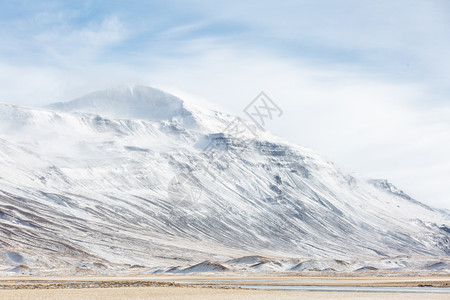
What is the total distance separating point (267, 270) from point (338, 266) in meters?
20.6

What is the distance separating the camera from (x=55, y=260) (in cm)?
19425

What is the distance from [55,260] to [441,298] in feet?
527

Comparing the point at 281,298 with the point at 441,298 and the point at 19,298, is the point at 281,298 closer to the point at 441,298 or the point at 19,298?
the point at 441,298

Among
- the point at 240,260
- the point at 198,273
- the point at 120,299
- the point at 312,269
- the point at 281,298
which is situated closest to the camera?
the point at 120,299

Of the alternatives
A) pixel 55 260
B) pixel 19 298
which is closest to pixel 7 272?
pixel 55 260

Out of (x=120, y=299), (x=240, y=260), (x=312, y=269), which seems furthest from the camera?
(x=240, y=260)

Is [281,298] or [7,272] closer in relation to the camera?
[281,298]

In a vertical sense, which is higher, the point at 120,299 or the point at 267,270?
the point at 120,299

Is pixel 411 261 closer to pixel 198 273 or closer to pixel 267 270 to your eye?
pixel 267 270

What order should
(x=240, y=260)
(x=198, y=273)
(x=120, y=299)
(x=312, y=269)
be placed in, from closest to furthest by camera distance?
(x=120, y=299)
(x=198, y=273)
(x=312, y=269)
(x=240, y=260)

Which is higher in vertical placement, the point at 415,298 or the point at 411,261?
the point at 415,298

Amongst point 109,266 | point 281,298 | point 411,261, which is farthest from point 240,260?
point 281,298

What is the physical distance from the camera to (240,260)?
185625 mm

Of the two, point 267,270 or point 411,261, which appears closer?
point 267,270
